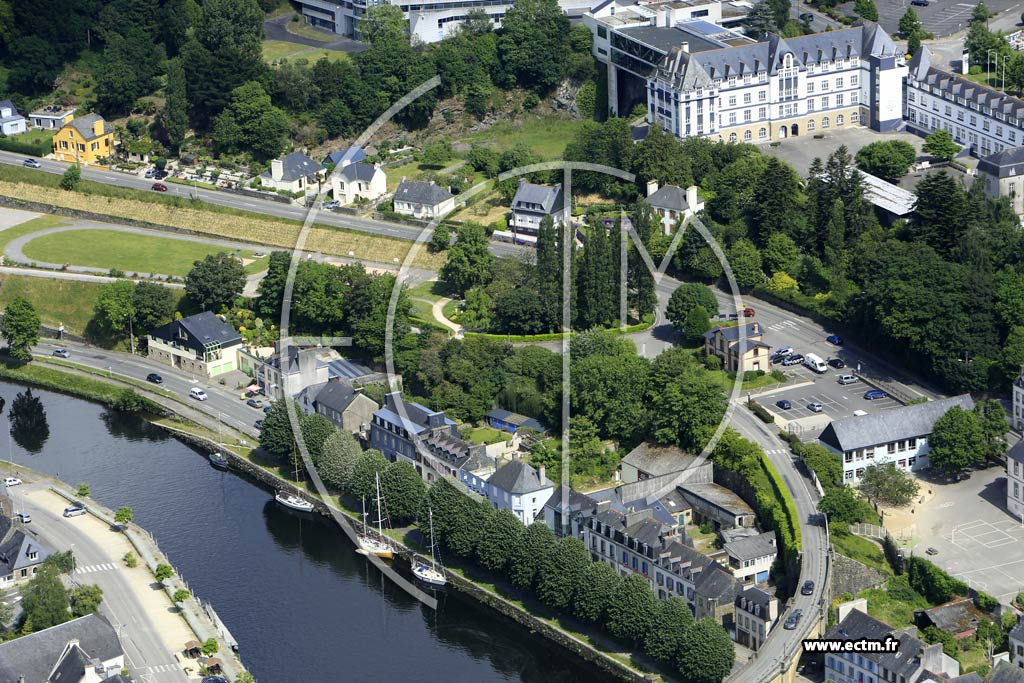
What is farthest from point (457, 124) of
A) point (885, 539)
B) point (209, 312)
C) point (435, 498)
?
point (885, 539)

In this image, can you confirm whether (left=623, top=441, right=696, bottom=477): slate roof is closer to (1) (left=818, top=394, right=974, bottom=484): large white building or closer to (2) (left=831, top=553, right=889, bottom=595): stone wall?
(1) (left=818, top=394, right=974, bottom=484): large white building

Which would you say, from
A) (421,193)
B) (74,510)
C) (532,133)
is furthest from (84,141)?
(74,510)

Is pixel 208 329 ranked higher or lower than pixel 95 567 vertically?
higher

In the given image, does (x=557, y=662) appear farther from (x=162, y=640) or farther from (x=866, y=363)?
(x=866, y=363)

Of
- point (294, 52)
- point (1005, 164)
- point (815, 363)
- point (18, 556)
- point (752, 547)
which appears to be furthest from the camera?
point (294, 52)

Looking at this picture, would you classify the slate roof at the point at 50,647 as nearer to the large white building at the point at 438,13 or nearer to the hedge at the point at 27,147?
the hedge at the point at 27,147

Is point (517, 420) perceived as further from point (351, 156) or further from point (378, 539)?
point (351, 156)
